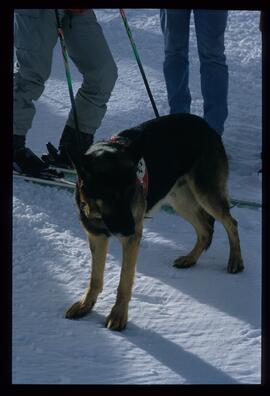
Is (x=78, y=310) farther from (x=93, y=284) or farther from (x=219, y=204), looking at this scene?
(x=219, y=204)

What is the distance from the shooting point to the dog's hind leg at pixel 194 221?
15.0ft

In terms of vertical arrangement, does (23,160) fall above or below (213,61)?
below

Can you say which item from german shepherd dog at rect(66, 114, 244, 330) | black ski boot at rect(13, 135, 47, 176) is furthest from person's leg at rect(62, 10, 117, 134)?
german shepherd dog at rect(66, 114, 244, 330)

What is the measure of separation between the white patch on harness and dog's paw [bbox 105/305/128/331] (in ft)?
2.22

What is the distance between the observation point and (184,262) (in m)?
4.57

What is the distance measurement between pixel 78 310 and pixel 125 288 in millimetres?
325

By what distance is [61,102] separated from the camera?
826 cm

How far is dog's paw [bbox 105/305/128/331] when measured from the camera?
3725 millimetres

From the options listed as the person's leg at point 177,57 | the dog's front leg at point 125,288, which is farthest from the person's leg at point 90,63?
the dog's front leg at point 125,288

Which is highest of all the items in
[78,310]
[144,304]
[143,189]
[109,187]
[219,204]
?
[109,187]

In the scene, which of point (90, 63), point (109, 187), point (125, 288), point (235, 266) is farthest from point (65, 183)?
point (109, 187)

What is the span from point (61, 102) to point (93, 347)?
5.12 m

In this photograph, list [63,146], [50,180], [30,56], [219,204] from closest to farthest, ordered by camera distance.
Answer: [219,204] → [30,56] → [50,180] → [63,146]
